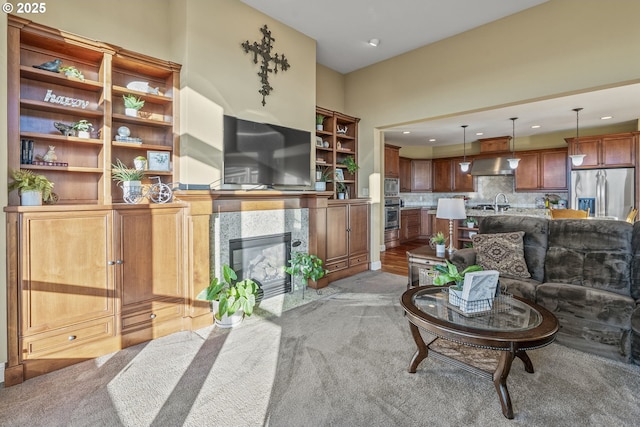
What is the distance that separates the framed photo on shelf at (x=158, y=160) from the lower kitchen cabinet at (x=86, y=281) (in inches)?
23.3

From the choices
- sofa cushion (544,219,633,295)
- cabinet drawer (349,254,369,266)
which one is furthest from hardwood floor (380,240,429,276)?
sofa cushion (544,219,633,295)

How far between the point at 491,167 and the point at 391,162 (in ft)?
7.84

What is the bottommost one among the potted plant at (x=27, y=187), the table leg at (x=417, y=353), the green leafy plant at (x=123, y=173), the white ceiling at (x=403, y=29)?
the table leg at (x=417, y=353)

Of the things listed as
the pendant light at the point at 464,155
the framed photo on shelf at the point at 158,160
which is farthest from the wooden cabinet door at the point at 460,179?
the framed photo on shelf at the point at 158,160

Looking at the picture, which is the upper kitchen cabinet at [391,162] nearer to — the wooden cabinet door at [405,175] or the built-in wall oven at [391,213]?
the built-in wall oven at [391,213]

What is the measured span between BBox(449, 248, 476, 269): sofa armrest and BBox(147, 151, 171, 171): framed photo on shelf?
3098mm

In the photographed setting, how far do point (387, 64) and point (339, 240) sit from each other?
111 inches

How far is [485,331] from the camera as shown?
1741mm

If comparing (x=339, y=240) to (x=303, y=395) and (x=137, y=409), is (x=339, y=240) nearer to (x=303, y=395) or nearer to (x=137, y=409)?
(x=303, y=395)

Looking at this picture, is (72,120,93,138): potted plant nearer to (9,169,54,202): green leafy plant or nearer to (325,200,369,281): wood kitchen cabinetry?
(9,169,54,202): green leafy plant

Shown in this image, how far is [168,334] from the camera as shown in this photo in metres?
2.85

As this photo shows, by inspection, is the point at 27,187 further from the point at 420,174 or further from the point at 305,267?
the point at 420,174

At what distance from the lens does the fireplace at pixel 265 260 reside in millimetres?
3436

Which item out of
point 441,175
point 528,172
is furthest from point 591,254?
point 441,175
